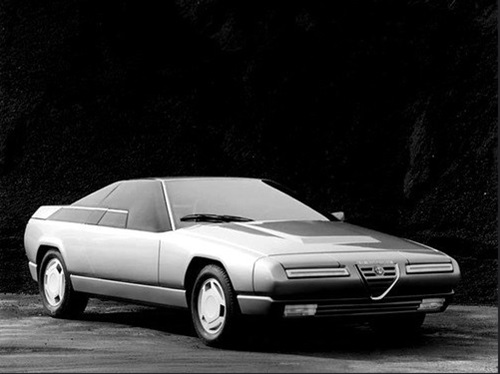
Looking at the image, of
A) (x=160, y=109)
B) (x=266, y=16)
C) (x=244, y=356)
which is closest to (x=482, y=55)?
(x=266, y=16)

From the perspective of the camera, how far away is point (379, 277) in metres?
8.44

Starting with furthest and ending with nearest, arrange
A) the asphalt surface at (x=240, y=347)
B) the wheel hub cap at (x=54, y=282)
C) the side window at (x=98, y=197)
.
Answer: the wheel hub cap at (x=54, y=282) < the side window at (x=98, y=197) < the asphalt surface at (x=240, y=347)

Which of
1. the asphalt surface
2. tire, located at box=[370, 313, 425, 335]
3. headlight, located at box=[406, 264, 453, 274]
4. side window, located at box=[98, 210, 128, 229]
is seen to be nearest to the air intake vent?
headlight, located at box=[406, 264, 453, 274]

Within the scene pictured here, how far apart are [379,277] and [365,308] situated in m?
0.26

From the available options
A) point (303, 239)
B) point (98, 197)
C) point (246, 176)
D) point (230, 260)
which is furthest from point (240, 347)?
point (246, 176)

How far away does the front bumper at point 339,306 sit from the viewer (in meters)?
8.20

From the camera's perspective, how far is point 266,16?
21.1 m

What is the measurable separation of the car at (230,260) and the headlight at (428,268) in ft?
0.04

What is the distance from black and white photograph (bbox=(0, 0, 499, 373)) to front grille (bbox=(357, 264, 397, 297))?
1 cm

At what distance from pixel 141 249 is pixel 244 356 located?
187 centimetres

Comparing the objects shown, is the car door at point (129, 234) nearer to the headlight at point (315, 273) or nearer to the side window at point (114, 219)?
the side window at point (114, 219)

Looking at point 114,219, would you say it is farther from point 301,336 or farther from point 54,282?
point 301,336

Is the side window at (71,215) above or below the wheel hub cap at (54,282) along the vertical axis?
above

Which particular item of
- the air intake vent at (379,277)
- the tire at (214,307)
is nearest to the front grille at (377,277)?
the air intake vent at (379,277)
